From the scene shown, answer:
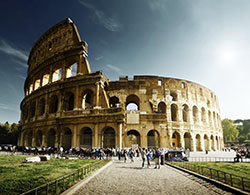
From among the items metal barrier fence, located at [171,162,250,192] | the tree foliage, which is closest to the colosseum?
metal barrier fence, located at [171,162,250,192]

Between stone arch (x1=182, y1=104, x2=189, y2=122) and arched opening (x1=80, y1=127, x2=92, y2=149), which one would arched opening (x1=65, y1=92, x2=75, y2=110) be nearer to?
arched opening (x1=80, y1=127, x2=92, y2=149)

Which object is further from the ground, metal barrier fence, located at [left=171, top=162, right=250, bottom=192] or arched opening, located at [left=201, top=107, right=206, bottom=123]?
arched opening, located at [left=201, top=107, right=206, bottom=123]

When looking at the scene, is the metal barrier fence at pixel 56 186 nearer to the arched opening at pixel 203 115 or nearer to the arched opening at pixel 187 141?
the arched opening at pixel 187 141

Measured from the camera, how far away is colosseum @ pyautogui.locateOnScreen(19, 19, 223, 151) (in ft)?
70.7

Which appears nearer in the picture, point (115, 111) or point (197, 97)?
point (115, 111)

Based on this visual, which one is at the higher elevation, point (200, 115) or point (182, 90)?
point (182, 90)

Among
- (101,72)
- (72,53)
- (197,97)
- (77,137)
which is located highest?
(72,53)

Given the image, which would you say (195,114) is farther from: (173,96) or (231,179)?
(231,179)

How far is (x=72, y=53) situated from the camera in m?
25.8

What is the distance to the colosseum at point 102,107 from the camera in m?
21.6

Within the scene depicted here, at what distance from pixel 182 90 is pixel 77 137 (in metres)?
18.6

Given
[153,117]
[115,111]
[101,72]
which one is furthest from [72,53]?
[153,117]

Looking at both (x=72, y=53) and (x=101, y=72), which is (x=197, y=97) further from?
(x=72, y=53)

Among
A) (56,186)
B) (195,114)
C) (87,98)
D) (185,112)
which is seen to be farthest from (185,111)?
(56,186)
